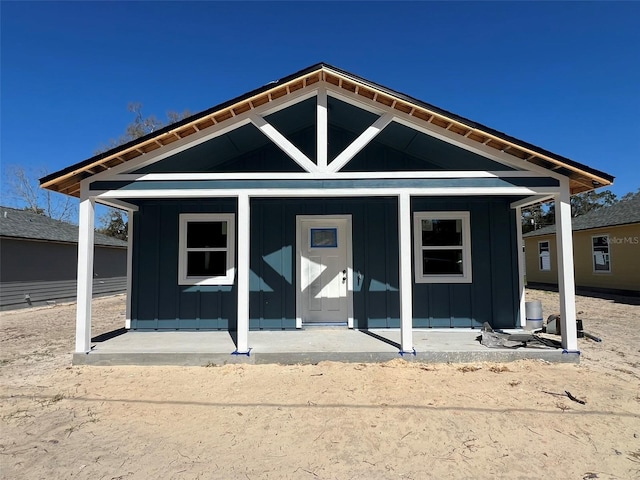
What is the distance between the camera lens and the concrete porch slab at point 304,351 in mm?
5641

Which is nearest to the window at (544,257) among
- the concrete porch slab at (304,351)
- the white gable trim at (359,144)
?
the concrete porch slab at (304,351)

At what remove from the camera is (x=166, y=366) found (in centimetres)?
569

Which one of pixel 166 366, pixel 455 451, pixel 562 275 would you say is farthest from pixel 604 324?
pixel 166 366

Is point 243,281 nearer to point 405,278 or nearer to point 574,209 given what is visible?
point 405,278

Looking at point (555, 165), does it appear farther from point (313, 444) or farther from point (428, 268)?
point (313, 444)

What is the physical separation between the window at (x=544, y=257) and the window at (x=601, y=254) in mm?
3245

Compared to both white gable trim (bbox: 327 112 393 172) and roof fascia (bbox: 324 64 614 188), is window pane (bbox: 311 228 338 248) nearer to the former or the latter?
white gable trim (bbox: 327 112 393 172)

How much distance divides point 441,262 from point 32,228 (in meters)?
14.4

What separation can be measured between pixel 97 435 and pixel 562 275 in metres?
6.18

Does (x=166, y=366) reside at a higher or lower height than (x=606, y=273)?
lower

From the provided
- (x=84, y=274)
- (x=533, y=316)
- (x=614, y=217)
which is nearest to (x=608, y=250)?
(x=614, y=217)

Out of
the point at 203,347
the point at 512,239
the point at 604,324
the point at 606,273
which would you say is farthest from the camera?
the point at 606,273

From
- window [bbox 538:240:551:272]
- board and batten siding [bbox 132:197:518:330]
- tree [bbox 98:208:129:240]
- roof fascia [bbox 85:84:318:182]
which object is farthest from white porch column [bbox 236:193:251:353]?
tree [bbox 98:208:129:240]

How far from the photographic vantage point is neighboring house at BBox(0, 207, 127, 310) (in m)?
12.3
